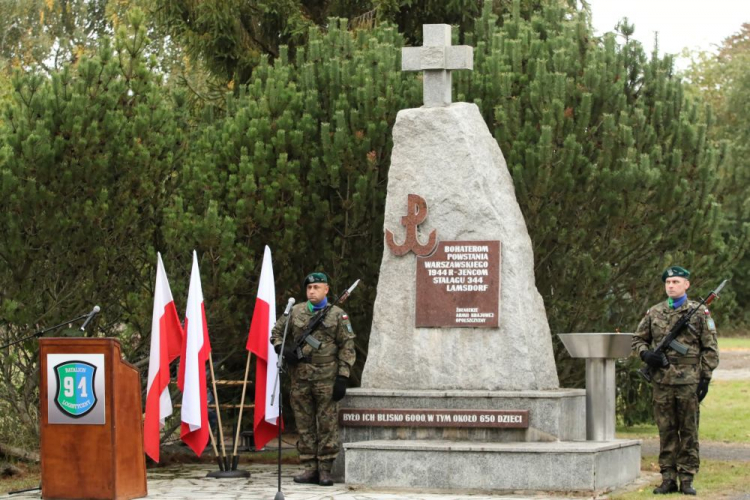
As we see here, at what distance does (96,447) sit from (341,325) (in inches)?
93.6

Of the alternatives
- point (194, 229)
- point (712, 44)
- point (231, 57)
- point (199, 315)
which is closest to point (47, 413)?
point (199, 315)

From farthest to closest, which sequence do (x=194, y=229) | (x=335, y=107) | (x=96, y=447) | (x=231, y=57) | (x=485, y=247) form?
(x=231, y=57)
(x=335, y=107)
(x=194, y=229)
(x=485, y=247)
(x=96, y=447)

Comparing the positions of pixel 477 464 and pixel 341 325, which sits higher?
pixel 341 325

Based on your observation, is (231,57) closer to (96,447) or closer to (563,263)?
(563,263)

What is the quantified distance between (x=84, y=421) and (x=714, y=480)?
5.54 m

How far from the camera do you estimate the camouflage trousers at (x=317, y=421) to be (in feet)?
35.3

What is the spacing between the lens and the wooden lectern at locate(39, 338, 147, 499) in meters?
9.39

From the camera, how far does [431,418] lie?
35.2 ft

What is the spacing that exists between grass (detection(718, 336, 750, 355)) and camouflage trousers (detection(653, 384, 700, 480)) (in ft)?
84.5

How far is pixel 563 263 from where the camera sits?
12.9 meters

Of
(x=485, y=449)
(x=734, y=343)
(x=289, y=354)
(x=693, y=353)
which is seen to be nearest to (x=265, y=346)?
(x=289, y=354)

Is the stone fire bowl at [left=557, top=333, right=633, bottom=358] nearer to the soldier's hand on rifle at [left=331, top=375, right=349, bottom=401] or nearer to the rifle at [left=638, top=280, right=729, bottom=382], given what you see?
the rifle at [left=638, top=280, right=729, bottom=382]

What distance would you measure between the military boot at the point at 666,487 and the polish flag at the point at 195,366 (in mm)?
3859

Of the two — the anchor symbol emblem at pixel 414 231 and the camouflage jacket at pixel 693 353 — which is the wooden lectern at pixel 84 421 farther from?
the camouflage jacket at pixel 693 353
